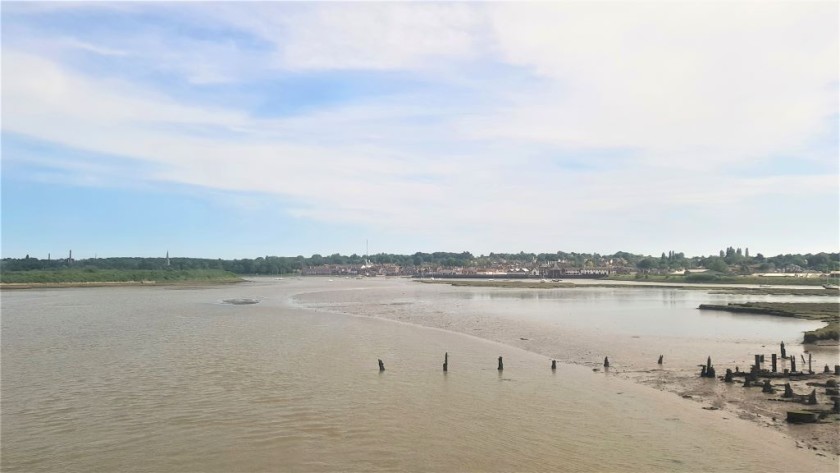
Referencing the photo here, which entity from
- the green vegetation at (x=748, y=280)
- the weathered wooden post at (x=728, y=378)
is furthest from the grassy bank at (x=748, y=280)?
the weathered wooden post at (x=728, y=378)

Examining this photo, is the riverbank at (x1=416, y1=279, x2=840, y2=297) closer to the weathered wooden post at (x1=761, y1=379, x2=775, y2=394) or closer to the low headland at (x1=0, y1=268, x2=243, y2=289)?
the low headland at (x1=0, y1=268, x2=243, y2=289)

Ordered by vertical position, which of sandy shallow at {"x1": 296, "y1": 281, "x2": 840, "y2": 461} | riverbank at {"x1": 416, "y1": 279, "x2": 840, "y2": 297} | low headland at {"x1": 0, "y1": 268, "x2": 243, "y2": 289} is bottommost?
riverbank at {"x1": 416, "y1": 279, "x2": 840, "y2": 297}

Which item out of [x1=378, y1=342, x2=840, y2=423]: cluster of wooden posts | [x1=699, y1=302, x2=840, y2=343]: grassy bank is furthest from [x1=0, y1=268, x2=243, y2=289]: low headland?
[x1=699, y1=302, x2=840, y2=343]: grassy bank

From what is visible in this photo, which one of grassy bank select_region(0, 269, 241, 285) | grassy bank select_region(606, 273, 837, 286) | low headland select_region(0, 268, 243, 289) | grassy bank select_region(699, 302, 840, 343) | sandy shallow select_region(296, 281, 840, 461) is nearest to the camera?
sandy shallow select_region(296, 281, 840, 461)

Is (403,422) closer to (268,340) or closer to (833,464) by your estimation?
(833,464)

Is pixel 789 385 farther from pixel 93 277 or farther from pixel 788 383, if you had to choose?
pixel 93 277

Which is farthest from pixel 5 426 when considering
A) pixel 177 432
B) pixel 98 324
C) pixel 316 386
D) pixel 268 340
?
pixel 98 324
